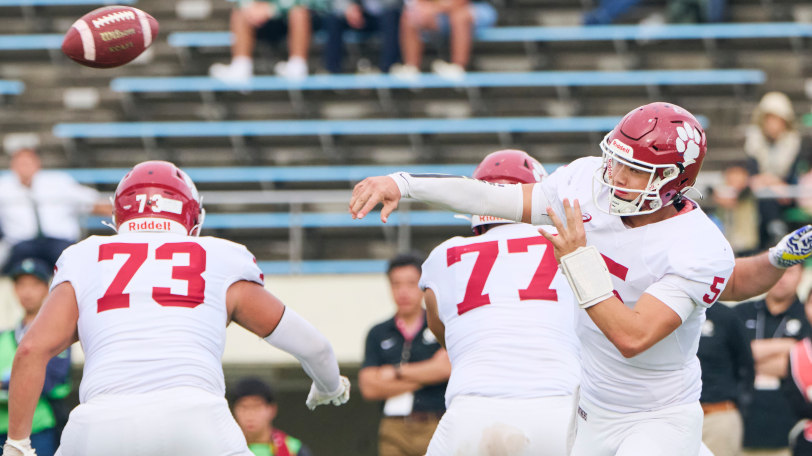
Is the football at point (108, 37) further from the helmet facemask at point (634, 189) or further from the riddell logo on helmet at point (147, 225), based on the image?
the helmet facemask at point (634, 189)

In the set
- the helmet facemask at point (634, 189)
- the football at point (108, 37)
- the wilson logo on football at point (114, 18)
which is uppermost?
the wilson logo on football at point (114, 18)

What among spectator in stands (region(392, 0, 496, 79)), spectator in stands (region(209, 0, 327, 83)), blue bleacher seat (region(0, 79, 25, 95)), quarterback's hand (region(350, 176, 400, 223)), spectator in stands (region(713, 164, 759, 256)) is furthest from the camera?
blue bleacher seat (region(0, 79, 25, 95))

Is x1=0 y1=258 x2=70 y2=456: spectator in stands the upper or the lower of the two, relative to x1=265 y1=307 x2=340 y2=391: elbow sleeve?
lower

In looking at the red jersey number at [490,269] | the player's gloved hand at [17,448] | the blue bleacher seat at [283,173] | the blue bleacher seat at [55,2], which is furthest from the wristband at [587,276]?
the blue bleacher seat at [55,2]

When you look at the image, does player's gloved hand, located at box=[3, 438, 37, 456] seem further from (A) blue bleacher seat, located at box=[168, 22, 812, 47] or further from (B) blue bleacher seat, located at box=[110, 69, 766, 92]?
(A) blue bleacher seat, located at box=[168, 22, 812, 47]

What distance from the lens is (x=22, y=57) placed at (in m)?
13.1

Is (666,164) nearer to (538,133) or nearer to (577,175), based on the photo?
(577,175)

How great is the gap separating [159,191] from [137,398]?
843 mm

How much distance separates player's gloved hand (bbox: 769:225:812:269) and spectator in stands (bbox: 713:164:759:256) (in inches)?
187

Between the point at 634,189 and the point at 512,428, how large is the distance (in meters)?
1.00

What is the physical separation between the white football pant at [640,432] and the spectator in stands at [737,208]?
516 centimetres

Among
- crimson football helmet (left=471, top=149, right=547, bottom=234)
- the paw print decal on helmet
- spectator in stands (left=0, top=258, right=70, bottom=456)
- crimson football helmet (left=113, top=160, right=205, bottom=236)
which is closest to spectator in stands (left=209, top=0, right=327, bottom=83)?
spectator in stands (left=0, top=258, right=70, bottom=456)

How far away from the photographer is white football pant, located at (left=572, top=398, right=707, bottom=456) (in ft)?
13.0

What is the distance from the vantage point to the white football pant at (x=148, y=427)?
3895mm
